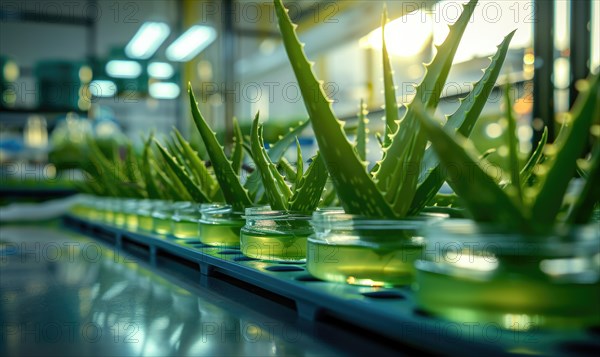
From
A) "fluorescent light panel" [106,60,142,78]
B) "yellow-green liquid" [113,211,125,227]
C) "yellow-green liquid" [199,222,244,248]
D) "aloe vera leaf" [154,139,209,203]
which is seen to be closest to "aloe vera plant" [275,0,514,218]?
"yellow-green liquid" [199,222,244,248]

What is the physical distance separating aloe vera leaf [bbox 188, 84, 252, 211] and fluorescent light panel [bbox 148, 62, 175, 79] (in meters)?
5.38

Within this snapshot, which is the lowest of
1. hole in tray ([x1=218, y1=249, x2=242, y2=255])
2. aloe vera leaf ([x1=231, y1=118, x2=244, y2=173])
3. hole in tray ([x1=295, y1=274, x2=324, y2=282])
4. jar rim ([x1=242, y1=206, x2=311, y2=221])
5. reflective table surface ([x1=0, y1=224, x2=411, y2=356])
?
reflective table surface ([x1=0, y1=224, x2=411, y2=356])

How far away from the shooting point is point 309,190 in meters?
0.70

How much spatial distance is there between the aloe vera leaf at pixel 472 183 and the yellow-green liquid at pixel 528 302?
39mm

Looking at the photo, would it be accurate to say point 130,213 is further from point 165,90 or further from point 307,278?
point 165,90

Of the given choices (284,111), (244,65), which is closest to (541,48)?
(284,111)

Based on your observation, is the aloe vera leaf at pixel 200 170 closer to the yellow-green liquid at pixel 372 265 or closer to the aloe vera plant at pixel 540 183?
the yellow-green liquid at pixel 372 265

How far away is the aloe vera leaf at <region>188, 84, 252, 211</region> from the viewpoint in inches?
30.2

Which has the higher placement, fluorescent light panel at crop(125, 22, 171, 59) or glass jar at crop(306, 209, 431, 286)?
fluorescent light panel at crop(125, 22, 171, 59)

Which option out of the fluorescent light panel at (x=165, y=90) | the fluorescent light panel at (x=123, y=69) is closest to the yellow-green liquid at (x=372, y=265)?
the fluorescent light panel at (x=123, y=69)

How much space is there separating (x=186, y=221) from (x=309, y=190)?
35 centimetres

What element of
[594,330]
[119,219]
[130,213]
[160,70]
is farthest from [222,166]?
[160,70]

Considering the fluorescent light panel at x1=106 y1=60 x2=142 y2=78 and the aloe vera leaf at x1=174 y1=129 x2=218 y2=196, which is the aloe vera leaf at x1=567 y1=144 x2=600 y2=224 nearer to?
the aloe vera leaf at x1=174 y1=129 x2=218 y2=196

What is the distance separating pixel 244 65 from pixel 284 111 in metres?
1.40
